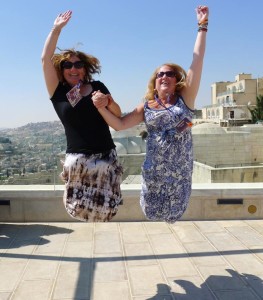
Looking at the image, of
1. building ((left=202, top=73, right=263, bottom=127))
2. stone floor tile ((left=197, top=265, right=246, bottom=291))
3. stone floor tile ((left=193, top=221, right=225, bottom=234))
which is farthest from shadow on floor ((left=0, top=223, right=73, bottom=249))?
building ((left=202, top=73, right=263, bottom=127))

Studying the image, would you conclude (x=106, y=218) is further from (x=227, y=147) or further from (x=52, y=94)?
(x=227, y=147)

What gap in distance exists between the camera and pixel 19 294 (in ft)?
10.9

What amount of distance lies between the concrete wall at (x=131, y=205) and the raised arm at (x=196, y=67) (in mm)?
2872

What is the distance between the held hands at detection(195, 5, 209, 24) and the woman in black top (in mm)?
984

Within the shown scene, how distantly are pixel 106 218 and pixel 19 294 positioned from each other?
1.17 m

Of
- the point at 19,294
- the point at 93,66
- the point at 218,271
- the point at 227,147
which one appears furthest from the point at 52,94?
the point at 227,147

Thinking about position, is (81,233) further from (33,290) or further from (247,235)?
(247,235)

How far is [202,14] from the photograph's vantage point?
3.08 meters

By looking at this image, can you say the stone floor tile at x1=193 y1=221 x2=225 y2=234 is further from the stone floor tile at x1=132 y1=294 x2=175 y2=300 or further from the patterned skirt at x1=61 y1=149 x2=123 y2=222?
the patterned skirt at x1=61 y1=149 x2=123 y2=222

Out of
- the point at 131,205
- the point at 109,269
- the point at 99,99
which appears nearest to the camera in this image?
the point at 99,99

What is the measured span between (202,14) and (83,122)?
1407mm

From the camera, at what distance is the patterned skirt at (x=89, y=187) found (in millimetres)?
2938

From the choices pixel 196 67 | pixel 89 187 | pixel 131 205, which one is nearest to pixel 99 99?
pixel 89 187

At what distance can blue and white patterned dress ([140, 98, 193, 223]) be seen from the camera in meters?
2.96
